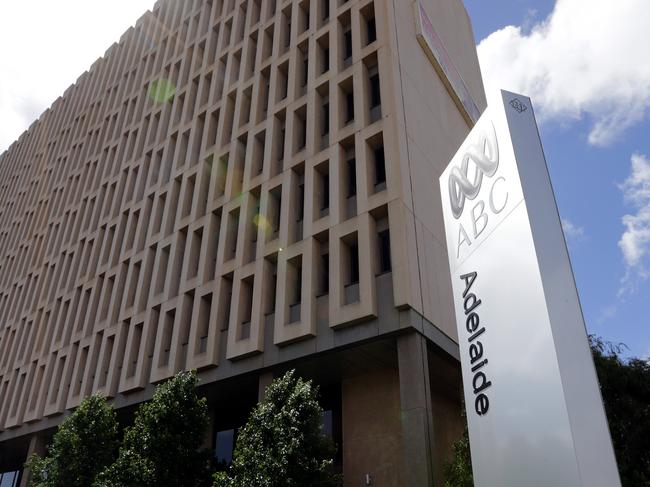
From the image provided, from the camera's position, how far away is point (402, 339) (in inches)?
721

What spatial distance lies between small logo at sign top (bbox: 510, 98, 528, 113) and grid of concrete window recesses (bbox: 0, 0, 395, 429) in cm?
1004

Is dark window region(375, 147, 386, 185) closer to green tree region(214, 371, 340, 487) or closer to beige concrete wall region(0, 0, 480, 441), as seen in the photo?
beige concrete wall region(0, 0, 480, 441)

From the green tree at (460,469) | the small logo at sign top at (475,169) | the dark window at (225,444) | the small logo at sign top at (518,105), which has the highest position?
the small logo at sign top at (518,105)

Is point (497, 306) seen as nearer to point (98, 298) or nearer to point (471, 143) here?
point (471, 143)

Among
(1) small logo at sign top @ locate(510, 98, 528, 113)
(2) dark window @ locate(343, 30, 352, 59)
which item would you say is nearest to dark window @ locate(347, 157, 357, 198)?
(2) dark window @ locate(343, 30, 352, 59)

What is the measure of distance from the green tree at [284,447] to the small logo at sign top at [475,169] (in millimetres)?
8630

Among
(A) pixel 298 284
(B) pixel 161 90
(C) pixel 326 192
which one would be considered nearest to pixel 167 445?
(A) pixel 298 284

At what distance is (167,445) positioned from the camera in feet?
62.7

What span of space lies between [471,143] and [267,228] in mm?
14095

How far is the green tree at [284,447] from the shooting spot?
51.9ft

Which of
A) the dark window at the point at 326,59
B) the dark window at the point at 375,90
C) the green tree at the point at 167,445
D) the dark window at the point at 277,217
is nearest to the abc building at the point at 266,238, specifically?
the dark window at the point at 277,217

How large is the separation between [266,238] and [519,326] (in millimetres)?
16100

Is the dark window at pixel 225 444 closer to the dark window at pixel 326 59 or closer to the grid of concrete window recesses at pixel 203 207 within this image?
the grid of concrete window recesses at pixel 203 207

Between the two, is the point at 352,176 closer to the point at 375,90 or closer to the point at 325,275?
the point at 375,90
